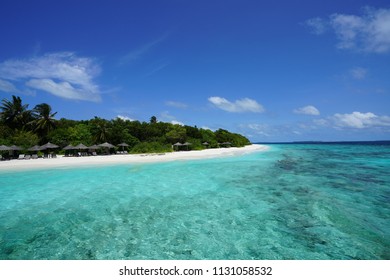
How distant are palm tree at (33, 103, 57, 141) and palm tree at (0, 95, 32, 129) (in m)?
1.94

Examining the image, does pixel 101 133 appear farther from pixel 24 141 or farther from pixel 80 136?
pixel 24 141

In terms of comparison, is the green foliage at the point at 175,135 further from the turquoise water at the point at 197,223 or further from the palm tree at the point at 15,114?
the turquoise water at the point at 197,223

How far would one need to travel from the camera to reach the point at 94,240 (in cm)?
542

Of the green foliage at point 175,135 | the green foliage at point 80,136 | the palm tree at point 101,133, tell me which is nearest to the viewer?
the green foliage at point 80,136

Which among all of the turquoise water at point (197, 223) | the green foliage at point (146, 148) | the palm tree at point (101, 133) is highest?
the palm tree at point (101, 133)

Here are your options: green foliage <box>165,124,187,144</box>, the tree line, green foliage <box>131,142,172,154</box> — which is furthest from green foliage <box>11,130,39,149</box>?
green foliage <box>165,124,187,144</box>

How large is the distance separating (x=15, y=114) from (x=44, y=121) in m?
5.63

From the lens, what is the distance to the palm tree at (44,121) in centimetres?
3884

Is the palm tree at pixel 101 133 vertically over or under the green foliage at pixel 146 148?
over

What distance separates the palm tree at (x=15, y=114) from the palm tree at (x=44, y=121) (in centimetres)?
194

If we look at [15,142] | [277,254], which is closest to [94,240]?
[277,254]

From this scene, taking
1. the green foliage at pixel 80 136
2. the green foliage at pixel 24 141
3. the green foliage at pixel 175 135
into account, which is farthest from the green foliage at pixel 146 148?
the green foliage at pixel 24 141
